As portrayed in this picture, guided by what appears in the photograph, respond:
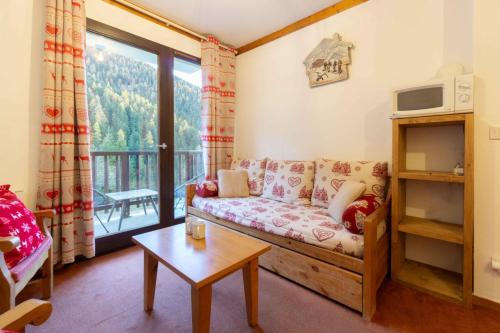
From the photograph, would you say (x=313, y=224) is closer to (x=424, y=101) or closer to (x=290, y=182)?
(x=290, y=182)

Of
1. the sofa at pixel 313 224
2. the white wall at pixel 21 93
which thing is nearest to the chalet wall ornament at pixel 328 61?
the sofa at pixel 313 224

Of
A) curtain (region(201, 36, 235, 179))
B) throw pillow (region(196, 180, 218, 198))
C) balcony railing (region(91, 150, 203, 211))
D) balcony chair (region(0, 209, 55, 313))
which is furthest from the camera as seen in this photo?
curtain (region(201, 36, 235, 179))

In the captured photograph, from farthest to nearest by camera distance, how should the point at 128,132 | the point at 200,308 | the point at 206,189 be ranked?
1. the point at 206,189
2. the point at 128,132
3. the point at 200,308

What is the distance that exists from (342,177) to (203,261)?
60.6 inches

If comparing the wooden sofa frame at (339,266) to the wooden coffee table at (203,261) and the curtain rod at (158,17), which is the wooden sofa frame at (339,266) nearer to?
the wooden coffee table at (203,261)

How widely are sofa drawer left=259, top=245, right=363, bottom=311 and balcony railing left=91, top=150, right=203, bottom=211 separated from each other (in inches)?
68.4

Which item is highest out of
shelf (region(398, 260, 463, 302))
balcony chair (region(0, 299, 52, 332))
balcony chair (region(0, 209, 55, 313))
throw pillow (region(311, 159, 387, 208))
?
throw pillow (region(311, 159, 387, 208))

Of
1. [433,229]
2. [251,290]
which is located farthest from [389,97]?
[251,290]

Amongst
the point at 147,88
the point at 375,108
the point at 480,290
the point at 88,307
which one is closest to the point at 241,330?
the point at 88,307

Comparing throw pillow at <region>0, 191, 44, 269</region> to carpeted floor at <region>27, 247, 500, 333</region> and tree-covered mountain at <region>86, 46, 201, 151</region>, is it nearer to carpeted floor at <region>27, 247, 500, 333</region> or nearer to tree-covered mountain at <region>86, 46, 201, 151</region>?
carpeted floor at <region>27, 247, 500, 333</region>

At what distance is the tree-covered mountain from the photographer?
243 cm

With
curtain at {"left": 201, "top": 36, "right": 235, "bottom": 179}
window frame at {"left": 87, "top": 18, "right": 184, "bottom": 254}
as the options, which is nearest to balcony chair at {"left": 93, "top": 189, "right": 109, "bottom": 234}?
window frame at {"left": 87, "top": 18, "right": 184, "bottom": 254}

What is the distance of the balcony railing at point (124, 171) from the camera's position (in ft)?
8.30

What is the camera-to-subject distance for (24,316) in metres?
0.69
